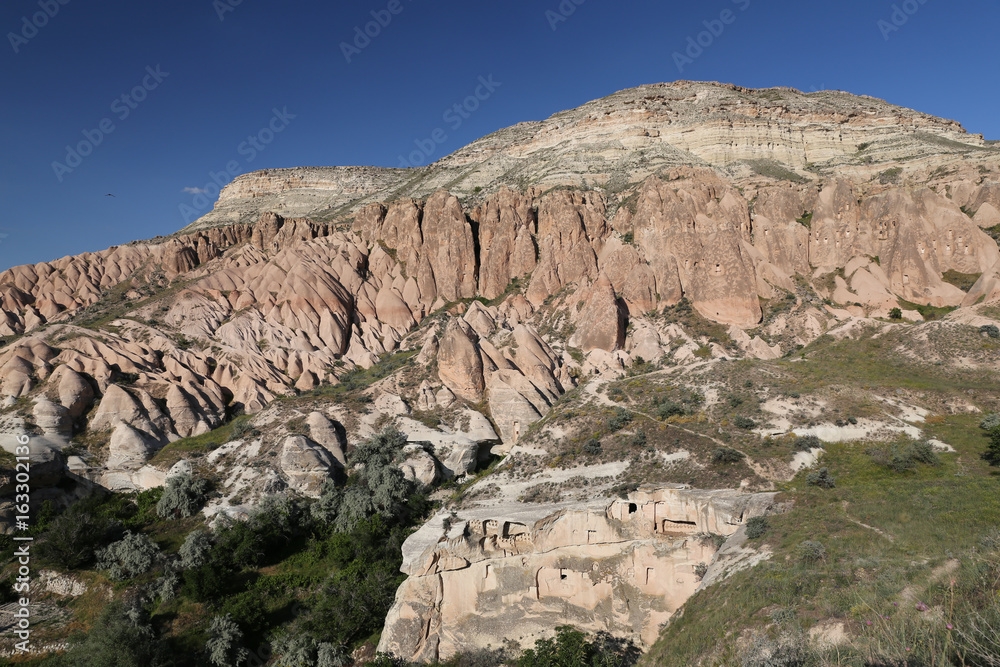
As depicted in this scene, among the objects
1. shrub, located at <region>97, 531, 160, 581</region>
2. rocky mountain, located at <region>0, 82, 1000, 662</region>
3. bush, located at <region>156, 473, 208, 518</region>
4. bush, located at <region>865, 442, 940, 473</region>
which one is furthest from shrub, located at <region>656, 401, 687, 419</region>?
bush, located at <region>156, 473, 208, 518</region>

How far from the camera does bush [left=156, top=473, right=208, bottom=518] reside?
1268 inches

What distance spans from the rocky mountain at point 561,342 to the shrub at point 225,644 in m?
6.71

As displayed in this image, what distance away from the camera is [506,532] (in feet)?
74.1

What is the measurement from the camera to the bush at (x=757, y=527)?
60.4 ft

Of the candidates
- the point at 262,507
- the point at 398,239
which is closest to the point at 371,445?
the point at 262,507

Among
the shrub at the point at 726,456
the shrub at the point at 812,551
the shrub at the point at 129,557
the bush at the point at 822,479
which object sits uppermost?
the shrub at the point at 726,456

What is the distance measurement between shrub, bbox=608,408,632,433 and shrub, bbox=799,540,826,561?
13.6 metres

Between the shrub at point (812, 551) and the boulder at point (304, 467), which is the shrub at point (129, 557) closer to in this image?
the boulder at point (304, 467)

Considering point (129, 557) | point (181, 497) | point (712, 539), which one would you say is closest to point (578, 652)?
point (712, 539)

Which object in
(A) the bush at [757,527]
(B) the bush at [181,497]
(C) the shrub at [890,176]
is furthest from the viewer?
(C) the shrub at [890,176]

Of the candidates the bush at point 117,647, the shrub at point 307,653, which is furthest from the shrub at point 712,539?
the bush at point 117,647

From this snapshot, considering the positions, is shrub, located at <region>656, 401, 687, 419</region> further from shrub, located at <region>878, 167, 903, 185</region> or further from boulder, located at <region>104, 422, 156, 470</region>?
shrub, located at <region>878, 167, 903, 185</region>

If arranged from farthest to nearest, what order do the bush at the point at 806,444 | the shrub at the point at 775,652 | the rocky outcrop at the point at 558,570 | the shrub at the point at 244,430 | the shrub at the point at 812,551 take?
the shrub at the point at 244,430
the bush at the point at 806,444
the rocky outcrop at the point at 558,570
the shrub at the point at 812,551
the shrub at the point at 775,652

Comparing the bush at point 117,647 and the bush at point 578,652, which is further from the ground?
the bush at point 117,647
